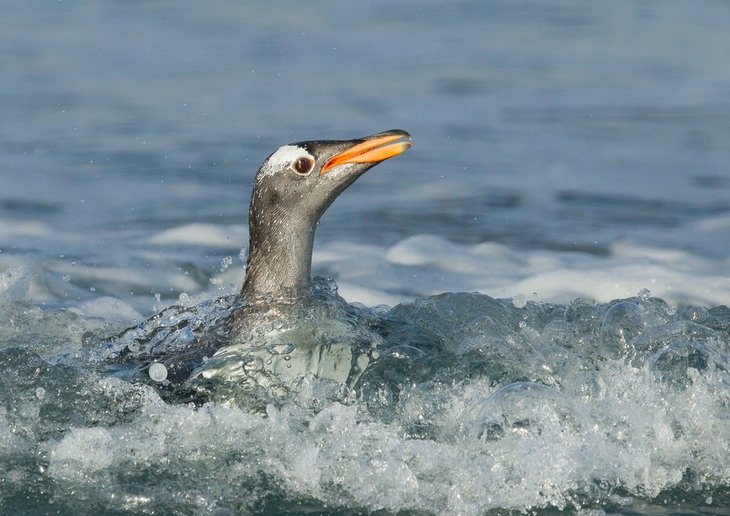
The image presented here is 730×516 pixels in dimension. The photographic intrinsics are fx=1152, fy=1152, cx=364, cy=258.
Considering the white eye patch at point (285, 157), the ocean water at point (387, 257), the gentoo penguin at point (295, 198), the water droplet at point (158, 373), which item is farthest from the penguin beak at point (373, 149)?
the water droplet at point (158, 373)

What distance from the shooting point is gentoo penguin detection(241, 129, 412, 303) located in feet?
17.6

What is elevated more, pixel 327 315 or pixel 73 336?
pixel 327 315

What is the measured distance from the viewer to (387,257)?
865 cm

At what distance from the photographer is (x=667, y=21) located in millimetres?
15281

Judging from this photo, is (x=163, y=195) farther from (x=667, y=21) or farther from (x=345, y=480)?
(x=667, y=21)

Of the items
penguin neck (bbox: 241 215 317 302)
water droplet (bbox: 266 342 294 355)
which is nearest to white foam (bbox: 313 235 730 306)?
penguin neck (bbox: 241 215 317 302)

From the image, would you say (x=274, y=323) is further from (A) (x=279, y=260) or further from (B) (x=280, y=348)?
(A) (x=279, y=260)

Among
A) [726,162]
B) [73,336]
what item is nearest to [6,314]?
[73,336]

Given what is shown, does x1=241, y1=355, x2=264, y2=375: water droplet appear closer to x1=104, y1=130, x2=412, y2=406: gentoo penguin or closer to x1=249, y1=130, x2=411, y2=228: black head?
x1=104, y1=130, x2=412, y2=406: gentoo penguin

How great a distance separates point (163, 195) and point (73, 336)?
3.90 m

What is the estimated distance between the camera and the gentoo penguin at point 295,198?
211 inches

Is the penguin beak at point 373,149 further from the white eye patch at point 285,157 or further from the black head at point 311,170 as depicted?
the white eye patch at point 285,157

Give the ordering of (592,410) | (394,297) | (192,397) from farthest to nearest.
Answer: (394,297), (192,397), (592,410)

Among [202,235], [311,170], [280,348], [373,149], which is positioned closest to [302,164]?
[311,170]
